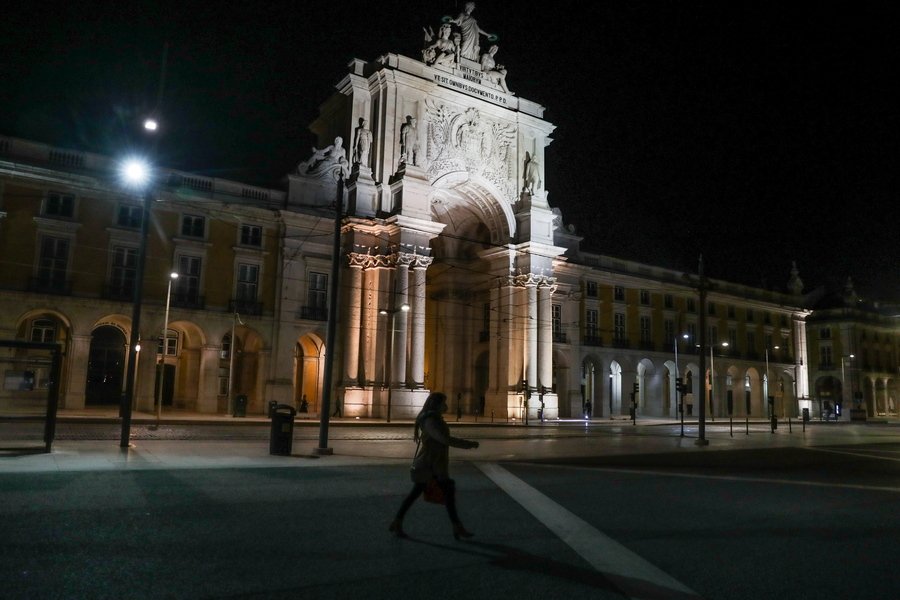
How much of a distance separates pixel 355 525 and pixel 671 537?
3776 millimetres

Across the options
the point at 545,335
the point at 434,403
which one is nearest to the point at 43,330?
the point at 545,335

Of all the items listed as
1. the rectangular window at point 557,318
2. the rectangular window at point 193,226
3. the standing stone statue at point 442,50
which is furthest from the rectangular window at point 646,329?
the rectangular window at point 193,226

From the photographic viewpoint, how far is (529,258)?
4619 centimetres

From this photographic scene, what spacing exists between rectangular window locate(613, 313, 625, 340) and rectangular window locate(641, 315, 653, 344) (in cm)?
235

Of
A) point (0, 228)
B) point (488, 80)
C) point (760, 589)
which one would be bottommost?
point (760, 589)

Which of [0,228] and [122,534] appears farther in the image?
[0,228]

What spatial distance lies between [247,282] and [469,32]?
22.4 m

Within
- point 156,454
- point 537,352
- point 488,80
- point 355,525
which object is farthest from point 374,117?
point 355,525

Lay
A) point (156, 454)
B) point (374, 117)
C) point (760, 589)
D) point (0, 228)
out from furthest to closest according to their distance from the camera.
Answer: point (374, 117), point (0, 228), point (156, 454), point (760, 589)

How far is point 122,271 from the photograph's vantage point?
115ft

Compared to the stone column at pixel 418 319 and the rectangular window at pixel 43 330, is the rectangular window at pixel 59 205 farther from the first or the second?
the stone column at pixel 418 319

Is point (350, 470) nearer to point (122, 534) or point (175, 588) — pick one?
point (122, 534)

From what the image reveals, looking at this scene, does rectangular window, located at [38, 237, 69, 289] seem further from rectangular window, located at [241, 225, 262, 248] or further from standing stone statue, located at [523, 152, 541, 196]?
standing stone statue, located at [523, 152, 541, 196]

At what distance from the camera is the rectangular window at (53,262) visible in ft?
108
